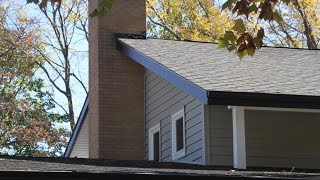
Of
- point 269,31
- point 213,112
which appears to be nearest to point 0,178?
point 213,112

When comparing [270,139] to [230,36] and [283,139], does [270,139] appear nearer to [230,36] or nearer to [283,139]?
[283,139]

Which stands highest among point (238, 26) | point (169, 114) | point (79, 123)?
point (238, 26)

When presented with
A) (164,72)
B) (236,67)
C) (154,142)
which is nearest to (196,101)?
(164,72)

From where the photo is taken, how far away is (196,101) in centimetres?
1456

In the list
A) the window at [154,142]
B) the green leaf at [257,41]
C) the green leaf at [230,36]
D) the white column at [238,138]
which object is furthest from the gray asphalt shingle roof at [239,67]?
the green leaf at [230,36]

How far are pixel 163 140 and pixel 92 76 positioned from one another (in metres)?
2.94

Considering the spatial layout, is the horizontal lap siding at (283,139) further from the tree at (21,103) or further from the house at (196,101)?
the tree at (21,103)

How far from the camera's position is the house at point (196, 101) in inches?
514

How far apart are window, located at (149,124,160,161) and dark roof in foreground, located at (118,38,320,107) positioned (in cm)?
172

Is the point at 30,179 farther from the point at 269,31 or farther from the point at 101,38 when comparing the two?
the point at 269,31

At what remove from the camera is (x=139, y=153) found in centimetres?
1727

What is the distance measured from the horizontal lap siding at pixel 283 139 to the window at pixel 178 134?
1.67 meters

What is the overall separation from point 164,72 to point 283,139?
2.62m

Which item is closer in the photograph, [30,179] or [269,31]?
[30,179]
